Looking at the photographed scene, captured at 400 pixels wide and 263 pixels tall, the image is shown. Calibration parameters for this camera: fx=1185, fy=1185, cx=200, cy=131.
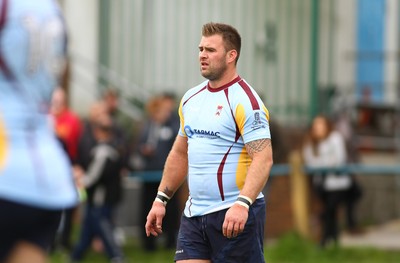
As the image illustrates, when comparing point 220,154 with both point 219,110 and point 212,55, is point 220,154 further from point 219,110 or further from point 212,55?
point 212,55

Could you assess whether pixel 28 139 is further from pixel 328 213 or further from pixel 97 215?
pixel 328 213

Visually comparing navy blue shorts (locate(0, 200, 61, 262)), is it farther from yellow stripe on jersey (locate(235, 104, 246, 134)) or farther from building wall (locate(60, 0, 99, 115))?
building wall (locate(60, 0, 99, 115))

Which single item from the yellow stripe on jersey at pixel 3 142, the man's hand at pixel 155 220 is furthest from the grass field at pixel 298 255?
the yellow stripe on jersey at pixel 3 142

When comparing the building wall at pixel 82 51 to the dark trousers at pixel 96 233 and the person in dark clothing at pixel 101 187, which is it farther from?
the dark trousers at pixel 96 233

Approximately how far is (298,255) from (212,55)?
7018 mm

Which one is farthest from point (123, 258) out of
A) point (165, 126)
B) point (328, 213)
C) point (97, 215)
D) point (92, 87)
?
point (92, 87)

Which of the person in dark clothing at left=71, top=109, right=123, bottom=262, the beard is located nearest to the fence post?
the person in dark clothing at left=71, top=109, right=123, bottom=262

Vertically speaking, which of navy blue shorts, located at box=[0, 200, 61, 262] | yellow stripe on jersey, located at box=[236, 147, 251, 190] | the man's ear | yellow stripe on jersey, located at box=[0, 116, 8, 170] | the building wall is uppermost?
yellow stripe on jersey, located at box=[0, 116, 8, 170]

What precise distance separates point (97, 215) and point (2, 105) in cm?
974

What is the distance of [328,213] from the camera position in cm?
1554

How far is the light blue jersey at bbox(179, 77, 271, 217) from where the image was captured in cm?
753

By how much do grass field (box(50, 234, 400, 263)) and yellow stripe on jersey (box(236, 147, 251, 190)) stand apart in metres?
6.57

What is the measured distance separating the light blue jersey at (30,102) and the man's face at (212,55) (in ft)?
9.55

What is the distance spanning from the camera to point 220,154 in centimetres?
761
